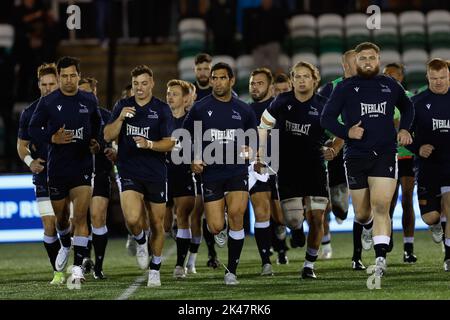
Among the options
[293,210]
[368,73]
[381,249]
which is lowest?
[381,249]

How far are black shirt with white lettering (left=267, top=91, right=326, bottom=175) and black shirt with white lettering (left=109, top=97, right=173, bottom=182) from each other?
1.39 meters

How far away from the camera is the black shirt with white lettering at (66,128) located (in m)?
11.8

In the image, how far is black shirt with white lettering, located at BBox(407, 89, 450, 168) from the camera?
1234 cm

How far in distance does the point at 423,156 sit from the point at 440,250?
3.35 m

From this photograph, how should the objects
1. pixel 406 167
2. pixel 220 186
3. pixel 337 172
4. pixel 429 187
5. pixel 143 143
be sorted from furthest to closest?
pixel 337 172
pixel 406 167
pixel 429 187
pixel 220 186
pixel 143 143

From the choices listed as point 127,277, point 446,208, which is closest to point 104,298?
point 127,277

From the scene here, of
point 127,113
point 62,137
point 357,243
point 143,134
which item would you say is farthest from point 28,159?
point 357,243

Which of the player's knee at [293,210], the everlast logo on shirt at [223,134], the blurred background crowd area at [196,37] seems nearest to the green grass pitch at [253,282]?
the player's knee at [293,210]

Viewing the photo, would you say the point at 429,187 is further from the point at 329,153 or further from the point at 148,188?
the point at 148,188

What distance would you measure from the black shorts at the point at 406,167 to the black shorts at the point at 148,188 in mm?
3394

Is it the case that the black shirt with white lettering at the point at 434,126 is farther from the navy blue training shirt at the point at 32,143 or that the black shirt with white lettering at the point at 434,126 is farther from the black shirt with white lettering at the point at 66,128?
the navy blue training shirt at the point at 32,143

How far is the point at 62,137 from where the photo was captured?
11.7m

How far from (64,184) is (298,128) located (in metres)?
2.46

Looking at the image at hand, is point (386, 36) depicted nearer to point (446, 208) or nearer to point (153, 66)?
point (153, 66)
